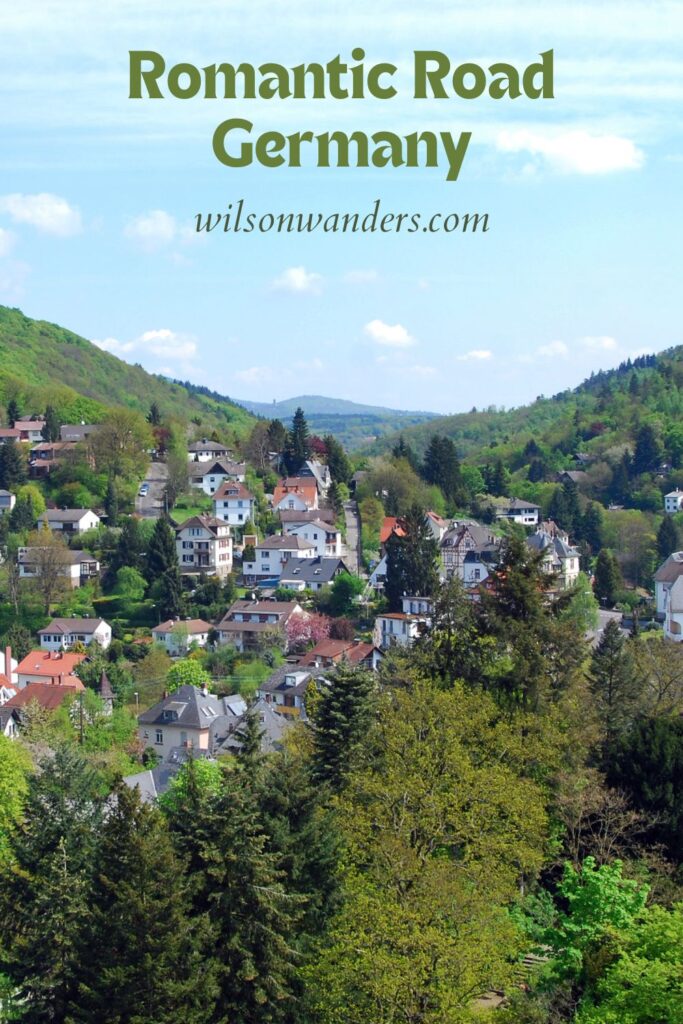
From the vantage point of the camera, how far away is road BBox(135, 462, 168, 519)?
62.5m

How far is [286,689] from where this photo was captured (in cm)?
4072

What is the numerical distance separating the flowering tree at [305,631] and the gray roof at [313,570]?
509cm

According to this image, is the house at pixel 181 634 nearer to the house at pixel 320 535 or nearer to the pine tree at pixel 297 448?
the house at pixel 320 535

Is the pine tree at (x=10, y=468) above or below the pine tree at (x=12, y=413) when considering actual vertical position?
below

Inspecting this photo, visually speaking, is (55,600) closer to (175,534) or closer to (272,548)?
(175,534)

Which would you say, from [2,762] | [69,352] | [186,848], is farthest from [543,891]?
[69,352]

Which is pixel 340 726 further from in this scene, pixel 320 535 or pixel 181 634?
pixel 320 535

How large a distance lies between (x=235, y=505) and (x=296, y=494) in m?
3.21

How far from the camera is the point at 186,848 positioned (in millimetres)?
15969

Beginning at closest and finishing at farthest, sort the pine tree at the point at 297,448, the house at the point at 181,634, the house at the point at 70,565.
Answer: the house at the point at 181,634 → the house at the point at 70,565 → the pine tree at the point at 297,448

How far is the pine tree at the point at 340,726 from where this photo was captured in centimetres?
2095

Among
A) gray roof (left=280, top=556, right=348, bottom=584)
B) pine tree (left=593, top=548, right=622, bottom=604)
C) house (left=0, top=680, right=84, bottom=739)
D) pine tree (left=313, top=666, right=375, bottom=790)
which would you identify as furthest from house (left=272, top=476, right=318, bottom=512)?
pine tree (left=313, top=666, right=375, bottom=790)

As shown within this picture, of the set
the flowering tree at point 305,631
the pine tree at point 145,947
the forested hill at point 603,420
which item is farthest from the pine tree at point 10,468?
the pine tree at point 145,947

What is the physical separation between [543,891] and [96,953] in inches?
243
